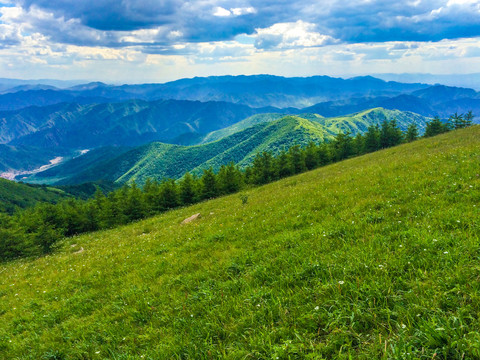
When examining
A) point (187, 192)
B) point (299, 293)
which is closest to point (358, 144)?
point (187, 192)

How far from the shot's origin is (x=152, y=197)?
4297cm

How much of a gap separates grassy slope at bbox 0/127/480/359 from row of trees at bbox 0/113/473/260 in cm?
1434

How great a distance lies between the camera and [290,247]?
6742 millimetres

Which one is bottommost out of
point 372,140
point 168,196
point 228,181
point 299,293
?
point 168,196

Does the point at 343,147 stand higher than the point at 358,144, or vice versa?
the point at 358,144

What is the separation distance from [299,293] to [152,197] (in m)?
42.1

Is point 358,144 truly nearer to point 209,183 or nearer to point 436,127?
point 436,127

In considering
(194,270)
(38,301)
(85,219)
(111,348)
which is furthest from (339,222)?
(85,219)

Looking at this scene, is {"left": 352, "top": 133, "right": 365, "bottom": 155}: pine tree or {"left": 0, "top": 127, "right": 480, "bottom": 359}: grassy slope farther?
{"left": 352, "top": 133, "right": 365, "bottom": 155}: pine tree

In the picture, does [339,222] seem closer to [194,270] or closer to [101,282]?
[194,270]

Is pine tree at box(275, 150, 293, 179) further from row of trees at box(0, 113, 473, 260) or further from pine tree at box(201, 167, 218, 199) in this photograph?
pine tree at box(201, 167, 218, 199)

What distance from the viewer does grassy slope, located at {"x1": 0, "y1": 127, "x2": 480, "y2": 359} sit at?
3.29 meters

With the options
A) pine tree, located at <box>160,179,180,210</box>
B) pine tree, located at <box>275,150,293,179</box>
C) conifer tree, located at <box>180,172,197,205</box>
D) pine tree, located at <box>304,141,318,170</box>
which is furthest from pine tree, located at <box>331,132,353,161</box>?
pine tree, located at <box>160,179,180,210</box>

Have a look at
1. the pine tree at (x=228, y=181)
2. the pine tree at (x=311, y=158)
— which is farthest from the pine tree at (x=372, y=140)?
the pine tree at (x=228, y=181)
